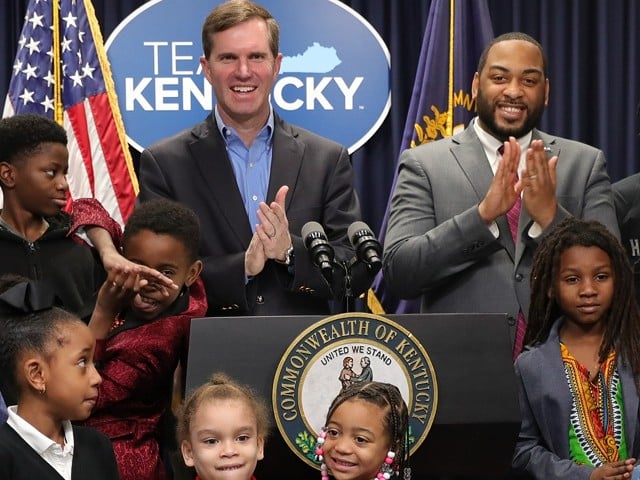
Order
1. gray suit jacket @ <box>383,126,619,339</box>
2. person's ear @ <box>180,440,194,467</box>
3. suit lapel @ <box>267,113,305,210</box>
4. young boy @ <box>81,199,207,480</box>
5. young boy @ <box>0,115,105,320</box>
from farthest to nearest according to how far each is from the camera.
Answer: suit lapel @ <box>267,113,305,210</box>, gray suit jacket @ <box>383,126,619,339</box>, young boy @ <box>0,115,105,320</box>, young boy @ <box>81,199,207,480</box>, person's ear @ <box>180,440,194,467</box>

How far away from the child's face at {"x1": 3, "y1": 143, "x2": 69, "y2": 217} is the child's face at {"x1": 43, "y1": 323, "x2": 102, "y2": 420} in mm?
798

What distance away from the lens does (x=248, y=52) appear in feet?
13.1

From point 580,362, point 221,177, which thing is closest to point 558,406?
point 580,362

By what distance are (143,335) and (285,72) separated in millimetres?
2727

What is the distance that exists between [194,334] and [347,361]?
410 millimetres

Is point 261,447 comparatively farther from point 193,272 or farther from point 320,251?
point 193,272

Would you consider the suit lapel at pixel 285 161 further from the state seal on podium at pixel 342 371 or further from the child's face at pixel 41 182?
the state seal on podium at pixel 342 371

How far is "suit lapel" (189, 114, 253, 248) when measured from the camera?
153 inches

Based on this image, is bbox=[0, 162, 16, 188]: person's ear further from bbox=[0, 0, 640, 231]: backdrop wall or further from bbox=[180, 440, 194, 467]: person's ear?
bbox=[0, 0, 640, 231]: backdrop wall

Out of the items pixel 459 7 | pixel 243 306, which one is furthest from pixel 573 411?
pixel 459 7

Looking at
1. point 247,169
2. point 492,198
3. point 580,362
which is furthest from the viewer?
point 247,169

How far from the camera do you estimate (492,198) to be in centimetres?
372

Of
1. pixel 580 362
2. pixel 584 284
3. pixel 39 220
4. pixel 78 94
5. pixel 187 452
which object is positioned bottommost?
pixel 187 452

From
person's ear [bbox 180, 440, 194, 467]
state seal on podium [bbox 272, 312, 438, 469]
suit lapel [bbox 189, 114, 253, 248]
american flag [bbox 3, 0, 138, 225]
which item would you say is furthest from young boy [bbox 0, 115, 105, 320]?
american flag [bbox 3, 0, 138, 225]
